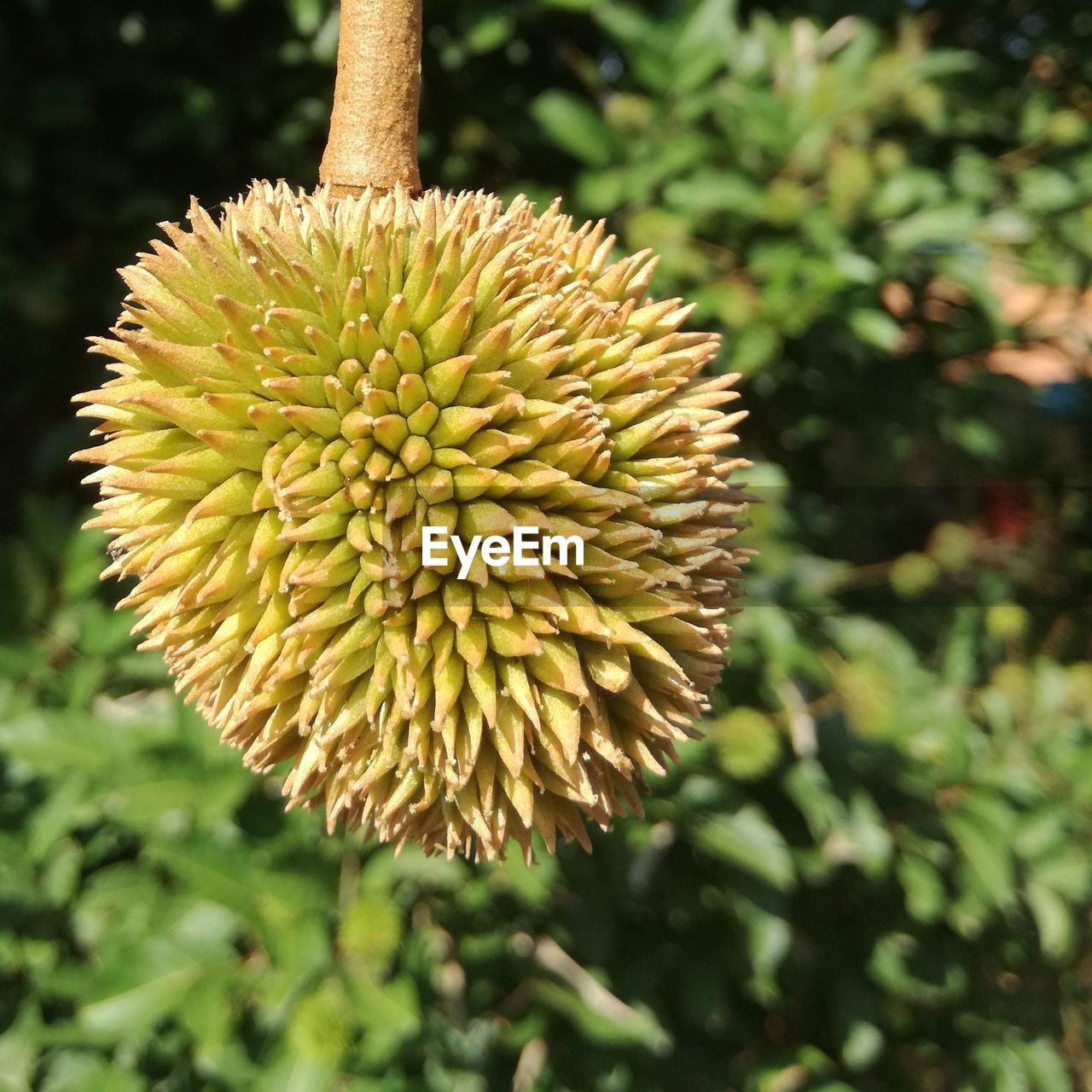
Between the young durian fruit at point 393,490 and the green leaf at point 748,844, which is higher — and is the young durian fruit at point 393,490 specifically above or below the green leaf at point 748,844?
above

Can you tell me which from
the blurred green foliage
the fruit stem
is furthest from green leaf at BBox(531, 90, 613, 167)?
the fruit stem

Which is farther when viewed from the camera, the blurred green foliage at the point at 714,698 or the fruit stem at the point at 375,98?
the blurred green foliage at the point at 714,698

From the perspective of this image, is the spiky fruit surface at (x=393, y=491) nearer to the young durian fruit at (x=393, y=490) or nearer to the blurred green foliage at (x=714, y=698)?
the young durian fruit at (x=393, y=490)

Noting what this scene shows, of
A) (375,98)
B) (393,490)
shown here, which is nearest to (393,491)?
(393,490)

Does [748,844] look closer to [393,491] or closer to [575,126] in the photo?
[393,491]

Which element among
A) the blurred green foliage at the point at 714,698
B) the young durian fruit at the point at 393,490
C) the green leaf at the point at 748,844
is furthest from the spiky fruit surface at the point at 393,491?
the green leaf at the point at 748,844

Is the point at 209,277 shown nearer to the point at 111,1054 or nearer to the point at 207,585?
the point at 207,585

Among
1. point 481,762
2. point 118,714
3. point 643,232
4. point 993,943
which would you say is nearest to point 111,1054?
point 118,714

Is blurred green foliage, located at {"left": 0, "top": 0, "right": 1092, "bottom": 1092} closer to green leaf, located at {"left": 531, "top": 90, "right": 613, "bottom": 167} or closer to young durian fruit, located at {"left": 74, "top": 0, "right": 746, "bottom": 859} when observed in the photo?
green leaf, located at {"left": 531, "top": 90, "right": 613, "bottom": 167}
